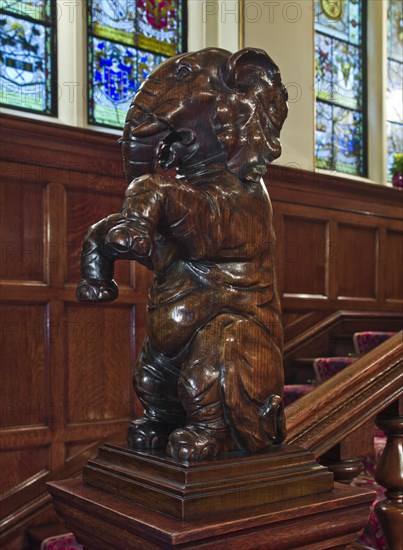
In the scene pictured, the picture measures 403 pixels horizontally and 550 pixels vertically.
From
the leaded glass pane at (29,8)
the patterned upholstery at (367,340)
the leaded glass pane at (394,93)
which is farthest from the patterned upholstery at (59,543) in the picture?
the leaded glass pane at (394,93)

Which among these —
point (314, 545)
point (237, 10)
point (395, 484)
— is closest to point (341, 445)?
point (395, 484)

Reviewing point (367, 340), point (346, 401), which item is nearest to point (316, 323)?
point (367, 340)

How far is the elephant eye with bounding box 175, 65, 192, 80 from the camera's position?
2.61 feet

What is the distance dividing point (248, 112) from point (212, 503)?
45 centimetres

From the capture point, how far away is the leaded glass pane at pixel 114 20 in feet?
12.4

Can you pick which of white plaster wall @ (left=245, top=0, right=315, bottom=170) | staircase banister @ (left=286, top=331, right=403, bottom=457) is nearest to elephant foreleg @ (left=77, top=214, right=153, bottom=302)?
staircase banister @ (left=286, top=331, right=403, bottom=457)

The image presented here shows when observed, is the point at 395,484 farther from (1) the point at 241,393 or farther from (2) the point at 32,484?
(2) the point at 32,484

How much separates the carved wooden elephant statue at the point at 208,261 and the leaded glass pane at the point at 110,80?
2964mm

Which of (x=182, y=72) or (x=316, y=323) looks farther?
(x=316, y=323)

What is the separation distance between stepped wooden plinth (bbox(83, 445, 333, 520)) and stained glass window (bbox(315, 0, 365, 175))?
167 inches

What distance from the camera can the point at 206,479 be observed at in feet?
2.26

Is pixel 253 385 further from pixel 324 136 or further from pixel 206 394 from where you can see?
pixel 324 136

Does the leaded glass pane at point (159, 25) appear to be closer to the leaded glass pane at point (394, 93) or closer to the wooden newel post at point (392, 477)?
the leaded glass pane at point (394, 93)

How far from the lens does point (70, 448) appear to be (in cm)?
297
